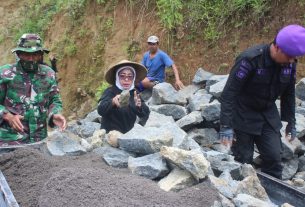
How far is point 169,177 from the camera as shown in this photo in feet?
11.9

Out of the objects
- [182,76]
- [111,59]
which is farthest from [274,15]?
[111,59]

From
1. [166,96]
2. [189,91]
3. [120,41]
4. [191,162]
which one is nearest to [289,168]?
[166,96]

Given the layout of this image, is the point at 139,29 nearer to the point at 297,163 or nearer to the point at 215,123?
the point at 215,123

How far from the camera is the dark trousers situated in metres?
4.88

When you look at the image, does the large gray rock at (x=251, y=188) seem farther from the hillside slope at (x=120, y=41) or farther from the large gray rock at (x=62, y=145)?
the hillside slope at (x=120, y=41)

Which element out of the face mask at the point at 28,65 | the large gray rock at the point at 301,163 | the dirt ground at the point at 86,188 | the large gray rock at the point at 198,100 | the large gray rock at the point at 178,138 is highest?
the face mask at the point at 28,65

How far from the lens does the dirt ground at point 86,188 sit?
319cm

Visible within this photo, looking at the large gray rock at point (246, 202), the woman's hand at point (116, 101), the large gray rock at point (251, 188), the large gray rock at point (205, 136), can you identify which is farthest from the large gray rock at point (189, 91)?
the large gray rock at point (246, 202)

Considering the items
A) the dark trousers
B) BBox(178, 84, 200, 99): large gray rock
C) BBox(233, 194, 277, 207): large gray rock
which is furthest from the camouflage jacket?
BBox(178, 84, 200, 99): large gray rock

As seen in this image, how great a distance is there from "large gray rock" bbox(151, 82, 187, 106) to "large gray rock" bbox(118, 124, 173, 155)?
10.9ft

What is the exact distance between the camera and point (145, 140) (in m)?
3.94

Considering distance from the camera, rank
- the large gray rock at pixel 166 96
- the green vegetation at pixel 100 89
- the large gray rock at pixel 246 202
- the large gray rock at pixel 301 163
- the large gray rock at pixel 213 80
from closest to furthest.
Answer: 1. the large gray rock at pixel 246 202
2. the large gray rock at pixel 301 163
3. the large gray rock at pixel 166 96
4. the large gray rock at pixel 213 80
5. the green vegetation at pixel 100 89

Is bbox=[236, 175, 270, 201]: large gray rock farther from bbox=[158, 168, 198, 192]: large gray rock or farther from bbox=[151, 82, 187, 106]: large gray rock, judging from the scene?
bbox=[151, 82, 187, 106]: large gray rock

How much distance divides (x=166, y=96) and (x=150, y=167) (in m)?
3.89
